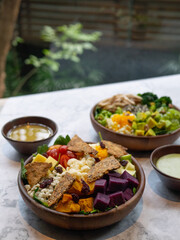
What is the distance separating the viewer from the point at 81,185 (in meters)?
1.45

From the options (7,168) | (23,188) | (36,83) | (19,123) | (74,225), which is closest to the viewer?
(74,225)

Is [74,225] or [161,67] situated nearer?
[74,225]

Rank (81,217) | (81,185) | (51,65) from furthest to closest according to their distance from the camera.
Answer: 1. (51,65)
2. (81,185)
3. (81,217)

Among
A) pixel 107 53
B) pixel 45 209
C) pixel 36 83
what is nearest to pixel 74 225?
pixel 45 209

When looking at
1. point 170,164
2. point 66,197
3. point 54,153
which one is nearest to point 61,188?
point 66,197

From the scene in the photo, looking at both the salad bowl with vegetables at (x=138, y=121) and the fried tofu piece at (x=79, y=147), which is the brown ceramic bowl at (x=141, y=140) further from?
the fried tofu piece at (x=79, y=147)

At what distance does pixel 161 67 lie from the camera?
21.3ft

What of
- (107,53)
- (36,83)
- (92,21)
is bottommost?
(36,83)

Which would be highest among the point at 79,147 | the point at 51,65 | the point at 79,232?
the point at 79,147

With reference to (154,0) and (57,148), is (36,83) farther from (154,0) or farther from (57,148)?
(57,148)

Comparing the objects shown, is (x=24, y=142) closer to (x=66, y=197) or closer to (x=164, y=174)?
(x=66, y=197)

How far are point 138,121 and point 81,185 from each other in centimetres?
78

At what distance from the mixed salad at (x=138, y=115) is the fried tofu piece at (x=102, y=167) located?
1.58ft

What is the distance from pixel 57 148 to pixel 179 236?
742 millimetres
